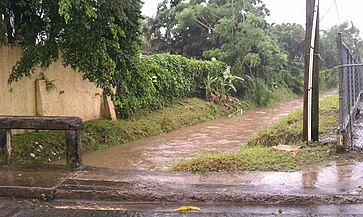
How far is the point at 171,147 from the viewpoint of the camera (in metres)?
13.0

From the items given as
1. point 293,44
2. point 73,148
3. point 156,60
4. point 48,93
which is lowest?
point 73,148

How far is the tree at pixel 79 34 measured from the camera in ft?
29.5

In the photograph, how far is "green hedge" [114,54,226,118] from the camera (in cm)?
1143

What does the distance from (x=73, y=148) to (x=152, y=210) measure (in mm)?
2053

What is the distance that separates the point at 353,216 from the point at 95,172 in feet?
11.7

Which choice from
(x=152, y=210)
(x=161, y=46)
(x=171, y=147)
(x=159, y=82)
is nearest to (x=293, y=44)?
(x=161, y=46)

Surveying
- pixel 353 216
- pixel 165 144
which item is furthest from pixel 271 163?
pixel 165 144

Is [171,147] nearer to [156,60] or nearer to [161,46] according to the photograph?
[156,60]

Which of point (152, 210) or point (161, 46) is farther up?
point (161, 46)

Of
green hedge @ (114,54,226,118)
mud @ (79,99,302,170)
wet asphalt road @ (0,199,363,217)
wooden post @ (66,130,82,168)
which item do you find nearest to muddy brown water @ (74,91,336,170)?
mud @ (79,99,302,170)

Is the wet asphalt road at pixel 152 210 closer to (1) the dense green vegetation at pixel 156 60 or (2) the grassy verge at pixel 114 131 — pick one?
(1) the dense green vegetation at pixel 156 60

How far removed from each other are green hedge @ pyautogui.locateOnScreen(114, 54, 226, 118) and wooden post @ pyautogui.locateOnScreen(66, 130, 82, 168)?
4.90 m

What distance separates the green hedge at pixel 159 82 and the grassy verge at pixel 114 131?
1.64ft

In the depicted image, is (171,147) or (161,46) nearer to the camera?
(171,147)
